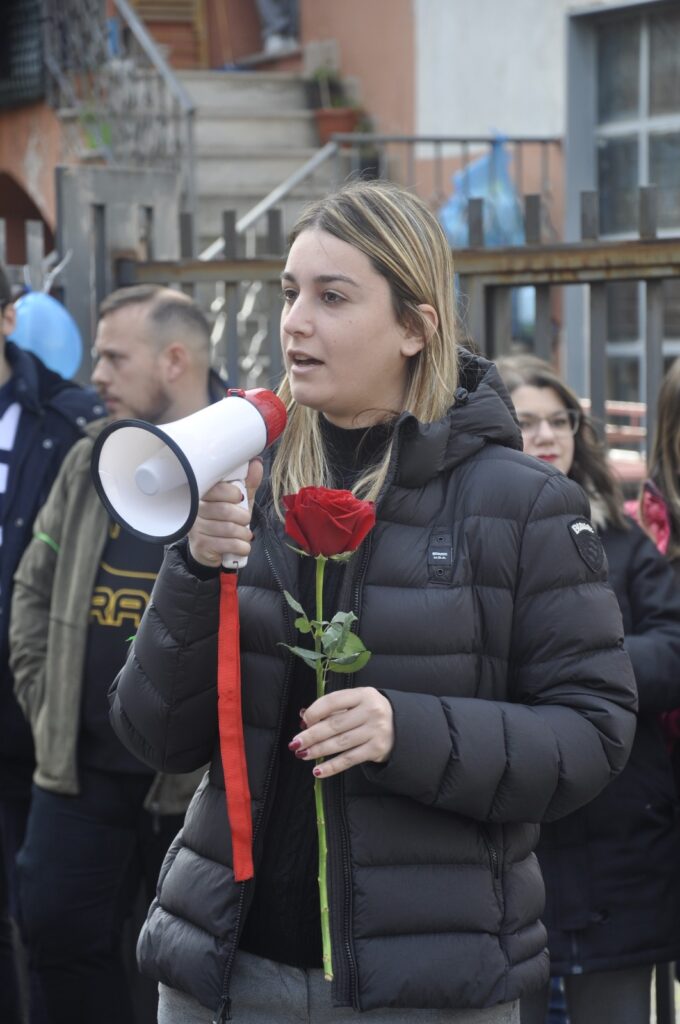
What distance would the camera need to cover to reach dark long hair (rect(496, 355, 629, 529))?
12.1ft

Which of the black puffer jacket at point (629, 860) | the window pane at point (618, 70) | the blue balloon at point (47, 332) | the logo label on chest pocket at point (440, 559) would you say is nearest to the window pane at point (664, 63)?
the window pane at point (618, 70)

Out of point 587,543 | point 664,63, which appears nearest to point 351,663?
point 587,543

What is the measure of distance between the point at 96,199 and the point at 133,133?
721cm

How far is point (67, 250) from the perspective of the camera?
509 cm

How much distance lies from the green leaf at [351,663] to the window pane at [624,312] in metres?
8.01

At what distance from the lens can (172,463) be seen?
207cm

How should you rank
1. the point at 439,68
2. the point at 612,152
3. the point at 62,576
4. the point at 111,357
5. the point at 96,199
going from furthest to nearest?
the point at 439,68
the point at 612,152
the point at 96,199
the point at 111,357
the point at 62,576

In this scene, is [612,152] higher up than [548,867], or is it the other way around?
[612,152]

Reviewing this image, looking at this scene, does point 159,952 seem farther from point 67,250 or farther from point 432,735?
point 67,250

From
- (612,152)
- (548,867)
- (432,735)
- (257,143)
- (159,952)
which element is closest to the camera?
(432,735)

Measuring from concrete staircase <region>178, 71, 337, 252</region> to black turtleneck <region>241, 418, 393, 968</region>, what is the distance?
9442 mm

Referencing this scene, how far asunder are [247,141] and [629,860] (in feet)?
34.1

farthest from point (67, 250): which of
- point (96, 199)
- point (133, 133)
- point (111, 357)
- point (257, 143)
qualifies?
point (257, 143)

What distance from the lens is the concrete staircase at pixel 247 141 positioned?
12.0m
